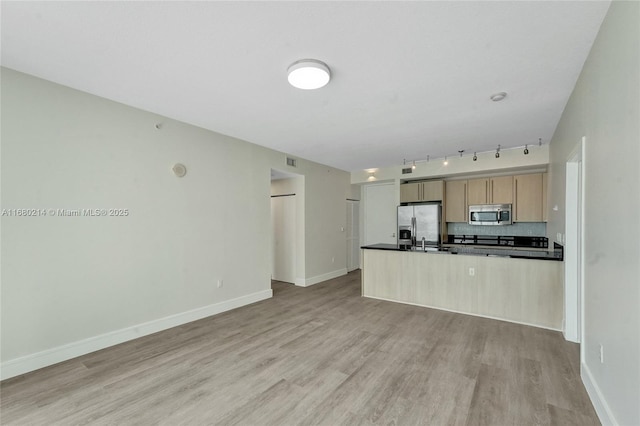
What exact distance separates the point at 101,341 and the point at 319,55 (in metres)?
3.68

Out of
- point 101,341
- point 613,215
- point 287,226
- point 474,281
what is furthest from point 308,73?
point 287,226

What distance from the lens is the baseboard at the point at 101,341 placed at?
2584 mm

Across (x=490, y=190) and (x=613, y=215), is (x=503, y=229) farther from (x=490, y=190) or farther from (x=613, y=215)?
(x=613, y=215)

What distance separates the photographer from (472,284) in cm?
427

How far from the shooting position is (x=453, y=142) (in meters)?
4.80

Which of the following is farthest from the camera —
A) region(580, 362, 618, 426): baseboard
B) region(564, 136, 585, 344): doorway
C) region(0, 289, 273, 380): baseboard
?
region(564, 136, 585, 344): doorway

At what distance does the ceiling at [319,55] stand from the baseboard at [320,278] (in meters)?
3.48

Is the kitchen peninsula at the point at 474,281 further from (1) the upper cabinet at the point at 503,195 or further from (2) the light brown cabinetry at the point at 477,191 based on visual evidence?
(2) the light brown cabinetry at the point at 477,191

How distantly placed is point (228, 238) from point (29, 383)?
100 inches

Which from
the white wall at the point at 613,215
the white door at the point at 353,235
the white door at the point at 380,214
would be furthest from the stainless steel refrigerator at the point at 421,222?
the white wall at the point at 613,215

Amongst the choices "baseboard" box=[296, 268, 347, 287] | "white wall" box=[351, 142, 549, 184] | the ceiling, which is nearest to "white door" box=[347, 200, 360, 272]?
"baseboard" box=[296, 268, 347, 287]

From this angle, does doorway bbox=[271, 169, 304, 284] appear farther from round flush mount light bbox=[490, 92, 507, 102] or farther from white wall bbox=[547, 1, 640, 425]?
white wall bbox=[547, 1, 640, 425]

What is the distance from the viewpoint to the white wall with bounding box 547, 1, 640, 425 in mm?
1464

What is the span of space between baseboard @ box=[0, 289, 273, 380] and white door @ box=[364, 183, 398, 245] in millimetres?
4334
